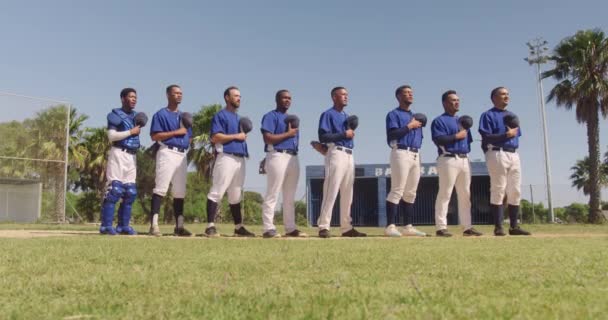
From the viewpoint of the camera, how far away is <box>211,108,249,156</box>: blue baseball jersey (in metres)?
6.60

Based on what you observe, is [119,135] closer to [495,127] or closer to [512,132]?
[495,127]

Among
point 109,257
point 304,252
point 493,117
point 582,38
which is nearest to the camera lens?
point 109,257

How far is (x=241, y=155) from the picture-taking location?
6703mm

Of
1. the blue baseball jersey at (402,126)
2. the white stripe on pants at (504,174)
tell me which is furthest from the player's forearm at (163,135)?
the white stripe on pants at (504,174)

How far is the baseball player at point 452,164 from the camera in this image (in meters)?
7.07

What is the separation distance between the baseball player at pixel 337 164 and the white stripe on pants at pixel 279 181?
1.46 ft

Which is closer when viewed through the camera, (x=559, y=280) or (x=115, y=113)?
(x=559, y=280)

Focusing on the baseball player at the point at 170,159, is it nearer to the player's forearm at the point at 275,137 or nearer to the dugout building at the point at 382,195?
the player's forearm at the point at 275,137

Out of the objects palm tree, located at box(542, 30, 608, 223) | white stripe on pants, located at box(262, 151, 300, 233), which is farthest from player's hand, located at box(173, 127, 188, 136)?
palm tree, located at box(542, 30, 608, 223)

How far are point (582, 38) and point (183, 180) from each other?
897 inches

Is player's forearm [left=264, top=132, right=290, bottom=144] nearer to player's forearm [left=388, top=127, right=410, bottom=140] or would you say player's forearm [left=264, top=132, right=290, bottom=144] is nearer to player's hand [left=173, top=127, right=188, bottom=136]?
player's hand [left=173, top=127, right=188, bottom=136]

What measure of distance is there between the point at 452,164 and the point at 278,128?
8.29 ft

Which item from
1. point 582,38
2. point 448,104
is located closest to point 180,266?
point 448,104

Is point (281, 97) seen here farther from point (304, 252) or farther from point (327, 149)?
point (304, 252)
